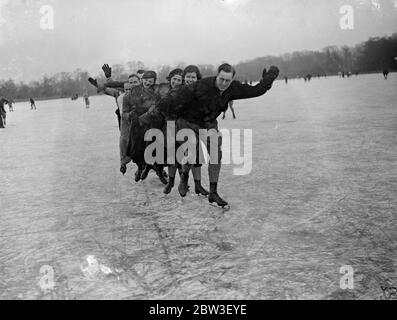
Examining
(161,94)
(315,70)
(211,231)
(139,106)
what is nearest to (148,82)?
(161,94)

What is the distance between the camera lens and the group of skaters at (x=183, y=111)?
15.8 feet

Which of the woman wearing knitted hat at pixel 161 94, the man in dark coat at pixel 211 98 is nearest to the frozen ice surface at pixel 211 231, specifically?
the man in dark coat at pixel 211 98

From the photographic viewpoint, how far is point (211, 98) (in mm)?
4812

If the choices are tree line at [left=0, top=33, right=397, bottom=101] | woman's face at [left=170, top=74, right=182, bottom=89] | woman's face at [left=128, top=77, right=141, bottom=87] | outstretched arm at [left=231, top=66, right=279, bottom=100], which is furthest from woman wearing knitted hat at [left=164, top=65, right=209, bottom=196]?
tree line at [left=0, top=33, right=397, bottom=101]

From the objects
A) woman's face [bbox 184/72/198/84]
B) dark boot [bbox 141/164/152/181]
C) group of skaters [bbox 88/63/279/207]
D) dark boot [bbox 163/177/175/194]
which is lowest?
dark boot [bbox 163/177/175/194]

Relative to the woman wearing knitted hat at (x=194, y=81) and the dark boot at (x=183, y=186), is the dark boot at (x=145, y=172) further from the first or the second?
the dark boot at (x=183, y=186)

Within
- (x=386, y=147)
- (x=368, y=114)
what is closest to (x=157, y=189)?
(x=386, y=147)

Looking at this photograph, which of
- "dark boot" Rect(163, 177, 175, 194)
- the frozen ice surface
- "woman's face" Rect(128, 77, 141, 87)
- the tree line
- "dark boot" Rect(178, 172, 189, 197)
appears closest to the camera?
the frozen ice surface

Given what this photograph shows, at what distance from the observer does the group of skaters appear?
4820 mm

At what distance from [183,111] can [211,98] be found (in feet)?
1.42

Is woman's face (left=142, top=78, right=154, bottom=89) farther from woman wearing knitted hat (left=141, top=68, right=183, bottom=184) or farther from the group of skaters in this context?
woman wearing knitted hat (left=141, top=68, right=183, bottom=184)

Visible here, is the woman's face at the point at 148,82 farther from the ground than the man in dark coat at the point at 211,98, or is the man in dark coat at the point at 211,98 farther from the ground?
the woman's face at the point at 148,82

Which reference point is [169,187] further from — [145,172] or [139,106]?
[139,106]
